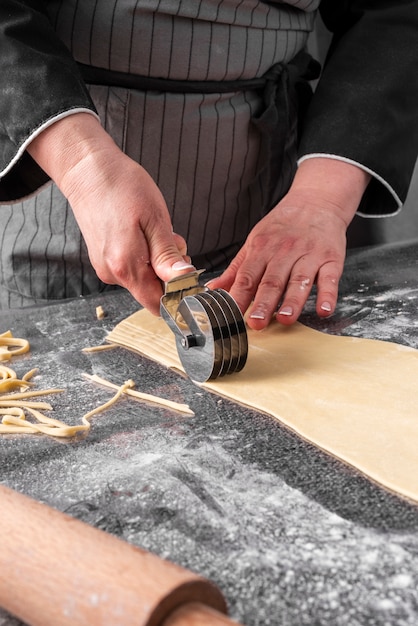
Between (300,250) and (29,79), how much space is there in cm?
64

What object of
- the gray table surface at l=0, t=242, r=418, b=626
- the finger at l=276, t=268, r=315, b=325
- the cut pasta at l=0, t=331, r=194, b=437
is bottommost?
the cut pasta at l=0, t=331, r=194, b=437

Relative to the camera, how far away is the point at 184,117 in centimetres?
176

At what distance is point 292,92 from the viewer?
77.1 inches

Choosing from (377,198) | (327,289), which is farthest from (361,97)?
(327,289)

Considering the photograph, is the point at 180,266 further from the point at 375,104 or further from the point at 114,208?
the point at 375,104

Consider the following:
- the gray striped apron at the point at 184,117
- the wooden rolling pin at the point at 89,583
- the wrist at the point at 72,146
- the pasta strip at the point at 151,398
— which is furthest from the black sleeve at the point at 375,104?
the wooden rolling pin at the point at 89,583

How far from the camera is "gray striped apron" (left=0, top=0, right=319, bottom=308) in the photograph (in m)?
1.67

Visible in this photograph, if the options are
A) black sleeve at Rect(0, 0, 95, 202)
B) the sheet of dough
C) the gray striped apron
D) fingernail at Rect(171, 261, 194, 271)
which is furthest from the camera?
the gray striped apron

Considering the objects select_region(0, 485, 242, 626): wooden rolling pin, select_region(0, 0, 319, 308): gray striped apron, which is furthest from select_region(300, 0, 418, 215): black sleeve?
select_region(0, 485, 242, 626): wooden rolling pin

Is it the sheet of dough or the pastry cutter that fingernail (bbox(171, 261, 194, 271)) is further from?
the sheet of dough

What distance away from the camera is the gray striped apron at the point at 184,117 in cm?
167

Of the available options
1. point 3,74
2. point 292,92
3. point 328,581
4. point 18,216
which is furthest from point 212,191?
point 328,581

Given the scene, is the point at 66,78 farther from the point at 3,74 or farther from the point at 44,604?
the point at 44,604

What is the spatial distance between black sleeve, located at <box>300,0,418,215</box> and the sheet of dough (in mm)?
489
